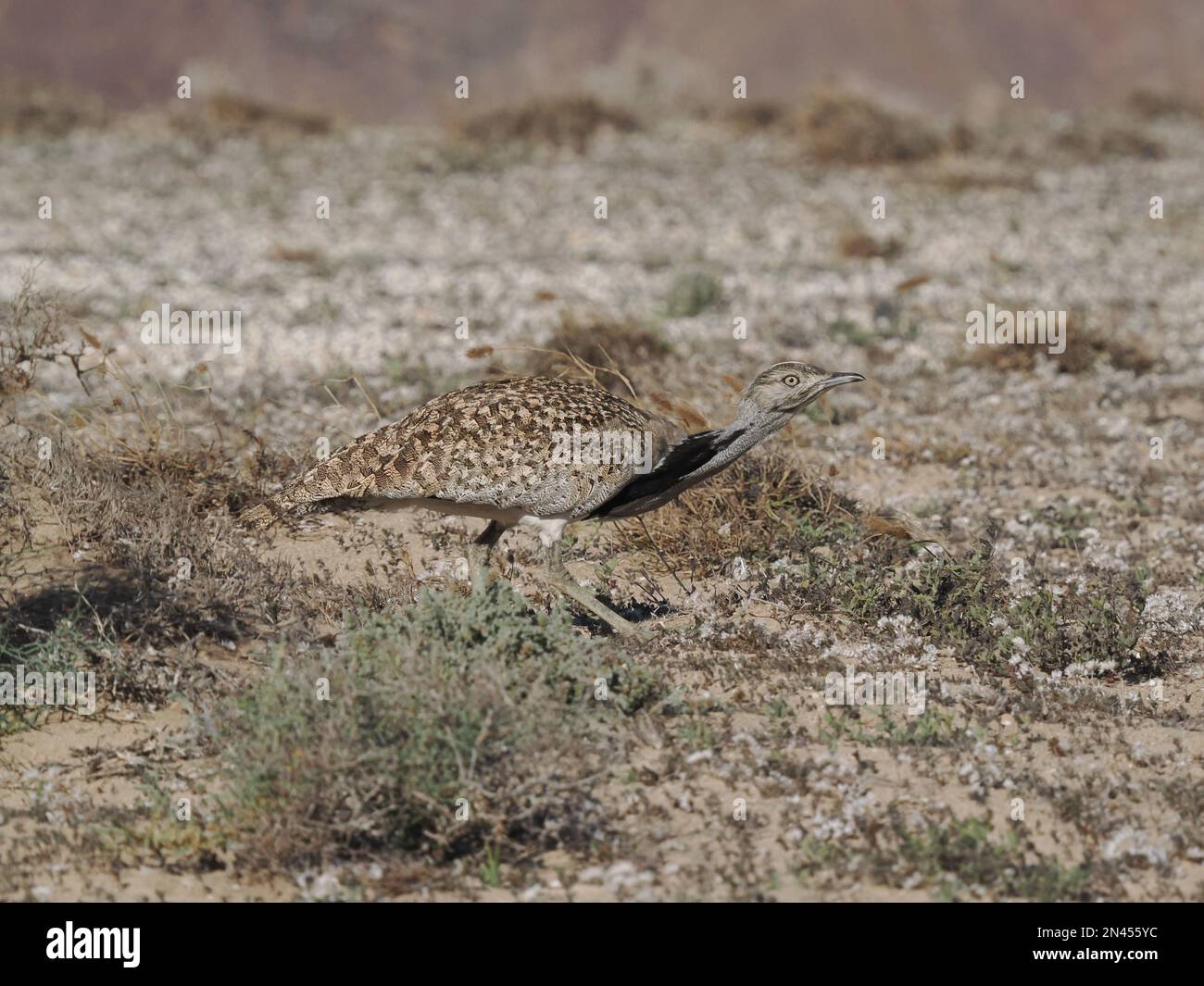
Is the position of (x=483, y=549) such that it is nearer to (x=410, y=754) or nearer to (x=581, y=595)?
(x=581, y=595)

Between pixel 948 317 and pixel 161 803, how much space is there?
8872 millimetres

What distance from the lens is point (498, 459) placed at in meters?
5.75

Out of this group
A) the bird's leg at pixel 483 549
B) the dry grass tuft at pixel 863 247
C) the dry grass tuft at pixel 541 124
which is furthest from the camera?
the dry grass tuft at pixel 541 124

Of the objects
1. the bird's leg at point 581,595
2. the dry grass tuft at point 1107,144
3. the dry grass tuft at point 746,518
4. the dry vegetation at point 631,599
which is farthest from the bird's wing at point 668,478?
the dry grass tuft at point 1107,144

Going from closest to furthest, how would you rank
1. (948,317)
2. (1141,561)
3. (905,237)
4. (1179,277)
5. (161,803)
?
1. (161,803)
2. (1141,561)
3. (948,317)
4. (1179,277)
5. (905,237)

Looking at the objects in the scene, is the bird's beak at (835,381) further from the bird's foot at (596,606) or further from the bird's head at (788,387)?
the bird's foot at (596,606)

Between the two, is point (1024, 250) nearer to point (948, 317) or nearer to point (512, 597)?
point (948, 317)

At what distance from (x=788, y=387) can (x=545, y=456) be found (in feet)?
3.80

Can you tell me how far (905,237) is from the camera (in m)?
14.5

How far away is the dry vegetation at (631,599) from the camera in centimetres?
455

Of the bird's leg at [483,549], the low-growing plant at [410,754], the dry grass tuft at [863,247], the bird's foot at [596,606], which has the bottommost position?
the low-growing plant at [410,754]

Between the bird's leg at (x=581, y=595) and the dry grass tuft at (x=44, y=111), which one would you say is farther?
the dry grass tuft at (x=44, y=111)

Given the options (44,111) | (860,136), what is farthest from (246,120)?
(860,136)

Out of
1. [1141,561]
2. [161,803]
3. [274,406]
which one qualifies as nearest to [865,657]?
[1141,561]
